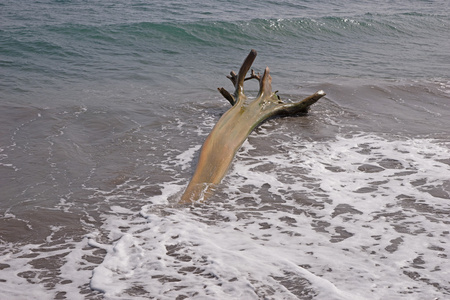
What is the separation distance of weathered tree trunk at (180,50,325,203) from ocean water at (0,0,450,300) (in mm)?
140

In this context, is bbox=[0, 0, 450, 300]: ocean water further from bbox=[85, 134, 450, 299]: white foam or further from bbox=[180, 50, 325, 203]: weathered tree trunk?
bbox=[180, 50, 325, 203]: weathered tree trunk

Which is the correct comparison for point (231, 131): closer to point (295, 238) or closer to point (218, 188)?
point (218, 188)

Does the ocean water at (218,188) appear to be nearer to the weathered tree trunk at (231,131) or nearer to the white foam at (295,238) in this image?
the white foam at (295,238)

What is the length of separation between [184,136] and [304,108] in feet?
6.93

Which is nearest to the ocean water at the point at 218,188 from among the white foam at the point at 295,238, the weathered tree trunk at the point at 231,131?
the white foam at the point at 295,238

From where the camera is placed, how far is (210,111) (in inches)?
299

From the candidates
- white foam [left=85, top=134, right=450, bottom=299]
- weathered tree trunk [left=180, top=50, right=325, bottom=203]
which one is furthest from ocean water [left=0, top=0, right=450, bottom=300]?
weathered tree trunk [left=180, top=50, right=325, bottom=203]

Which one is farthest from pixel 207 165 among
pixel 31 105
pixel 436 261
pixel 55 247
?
pixel 31 105

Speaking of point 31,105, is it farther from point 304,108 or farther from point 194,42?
point 194,42

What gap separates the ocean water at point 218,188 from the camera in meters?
3.15

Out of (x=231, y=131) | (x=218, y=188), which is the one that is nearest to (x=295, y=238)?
(x=218, y=188)

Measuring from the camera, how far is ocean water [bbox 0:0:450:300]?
315 centimetres

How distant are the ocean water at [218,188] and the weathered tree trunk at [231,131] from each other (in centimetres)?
14

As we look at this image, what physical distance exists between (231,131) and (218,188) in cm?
128
